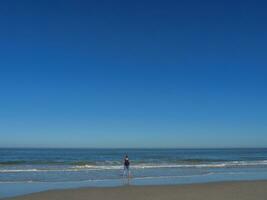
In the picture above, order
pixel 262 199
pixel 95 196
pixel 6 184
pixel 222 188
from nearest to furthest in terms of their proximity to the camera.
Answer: pixel 262 199 → pixel 95 196 → pixel 222 188 → pixel 6 184

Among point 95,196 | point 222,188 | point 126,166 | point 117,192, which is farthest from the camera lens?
point 126,166

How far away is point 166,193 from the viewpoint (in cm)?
2081

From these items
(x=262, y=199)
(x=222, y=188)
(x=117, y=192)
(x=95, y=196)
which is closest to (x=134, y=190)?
(x=117, y=192)

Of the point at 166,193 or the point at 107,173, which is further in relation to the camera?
the point at 107,173

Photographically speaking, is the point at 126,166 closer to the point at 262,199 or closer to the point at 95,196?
the point at 95,196

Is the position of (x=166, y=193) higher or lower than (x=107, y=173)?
lower

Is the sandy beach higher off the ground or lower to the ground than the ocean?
lower

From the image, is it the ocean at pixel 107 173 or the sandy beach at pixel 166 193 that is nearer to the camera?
the sandy beach at pixel 166 193

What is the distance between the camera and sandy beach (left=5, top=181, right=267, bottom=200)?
19484 mm

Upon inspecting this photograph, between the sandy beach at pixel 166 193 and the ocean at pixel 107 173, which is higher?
the ocean at pixel 107 173

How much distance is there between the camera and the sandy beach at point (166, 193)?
19.5 m

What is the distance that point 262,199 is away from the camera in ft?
61.6

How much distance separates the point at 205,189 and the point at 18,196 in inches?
353

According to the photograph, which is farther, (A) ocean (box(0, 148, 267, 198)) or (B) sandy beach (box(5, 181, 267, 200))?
(A) ocean (box(0, 148, 267, 198))
